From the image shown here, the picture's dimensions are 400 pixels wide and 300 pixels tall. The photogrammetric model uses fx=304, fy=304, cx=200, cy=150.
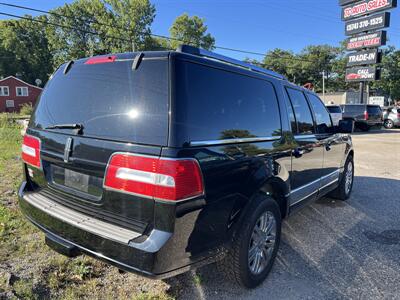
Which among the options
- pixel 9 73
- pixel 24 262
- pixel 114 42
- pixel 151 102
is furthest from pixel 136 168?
pixel 9 73

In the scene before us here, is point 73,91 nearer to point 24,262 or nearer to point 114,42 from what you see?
point 24,262

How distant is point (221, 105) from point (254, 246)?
1.32m

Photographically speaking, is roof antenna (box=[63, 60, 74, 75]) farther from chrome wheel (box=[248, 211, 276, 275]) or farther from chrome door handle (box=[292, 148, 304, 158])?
chrome door handle (box=[292, 148, 304, 158])

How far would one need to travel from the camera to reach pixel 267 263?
9.64ft

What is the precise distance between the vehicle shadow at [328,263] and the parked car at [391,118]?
21723mm

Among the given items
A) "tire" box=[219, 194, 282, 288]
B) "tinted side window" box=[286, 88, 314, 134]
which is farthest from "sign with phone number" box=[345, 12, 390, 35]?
"tire" box=[219, 194, 282, 288]

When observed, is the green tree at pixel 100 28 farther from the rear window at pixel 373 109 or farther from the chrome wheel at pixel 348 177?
the chrome wheel at pixel 348 177

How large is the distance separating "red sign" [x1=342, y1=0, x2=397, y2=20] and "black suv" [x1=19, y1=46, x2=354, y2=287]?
94.6 feet

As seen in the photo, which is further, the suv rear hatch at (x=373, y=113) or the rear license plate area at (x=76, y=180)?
the suv rear hatch at (x=373, y=113)

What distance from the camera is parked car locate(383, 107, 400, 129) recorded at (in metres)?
23.1

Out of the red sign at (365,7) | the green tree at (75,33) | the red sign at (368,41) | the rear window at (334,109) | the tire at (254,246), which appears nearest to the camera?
the tire at (254,246)

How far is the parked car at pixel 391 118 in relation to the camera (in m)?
23.1

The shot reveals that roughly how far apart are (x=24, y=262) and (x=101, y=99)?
6.23 ft

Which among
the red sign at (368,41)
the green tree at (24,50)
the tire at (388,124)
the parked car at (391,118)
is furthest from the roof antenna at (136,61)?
the green tree at (24,50)
